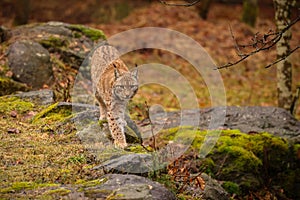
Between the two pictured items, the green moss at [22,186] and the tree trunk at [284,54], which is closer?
the green moss at [22,186]

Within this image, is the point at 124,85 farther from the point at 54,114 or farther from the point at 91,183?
the point at 91,183

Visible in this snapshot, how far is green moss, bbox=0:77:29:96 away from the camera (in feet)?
29.2

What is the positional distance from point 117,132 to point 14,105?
6.93 feet

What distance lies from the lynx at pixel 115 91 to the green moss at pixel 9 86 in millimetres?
2133

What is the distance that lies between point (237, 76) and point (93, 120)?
9.54 m

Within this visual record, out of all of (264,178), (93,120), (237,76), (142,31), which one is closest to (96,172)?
(93,120)

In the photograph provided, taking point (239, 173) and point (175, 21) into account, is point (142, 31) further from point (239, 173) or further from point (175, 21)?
point (239, 173)

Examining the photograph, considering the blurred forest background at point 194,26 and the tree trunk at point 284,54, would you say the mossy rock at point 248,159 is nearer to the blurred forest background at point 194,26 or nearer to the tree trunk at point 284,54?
the tree trunk at point 284,54

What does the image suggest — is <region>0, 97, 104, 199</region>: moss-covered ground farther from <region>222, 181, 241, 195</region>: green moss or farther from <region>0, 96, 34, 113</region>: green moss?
<region>222, 181, 241, 195</region>: green moss

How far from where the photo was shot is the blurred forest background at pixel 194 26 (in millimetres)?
14727

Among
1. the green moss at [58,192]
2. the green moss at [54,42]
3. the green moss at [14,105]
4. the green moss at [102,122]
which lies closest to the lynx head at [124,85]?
the green moss at [102,122]

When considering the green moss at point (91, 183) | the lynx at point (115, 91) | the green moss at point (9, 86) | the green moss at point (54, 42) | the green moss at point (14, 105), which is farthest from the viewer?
the green moss at point (54, 42)

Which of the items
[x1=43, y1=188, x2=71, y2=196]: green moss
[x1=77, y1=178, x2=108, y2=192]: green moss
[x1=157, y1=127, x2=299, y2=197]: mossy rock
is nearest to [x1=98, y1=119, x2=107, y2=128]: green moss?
[x1=157, y1=127, x2=299, y2=197]: mossy rock

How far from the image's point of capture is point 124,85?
688 cm
